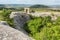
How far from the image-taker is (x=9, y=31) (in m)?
7.41

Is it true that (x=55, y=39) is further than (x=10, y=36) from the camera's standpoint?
Yes

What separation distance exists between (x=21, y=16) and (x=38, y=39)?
70.5ft

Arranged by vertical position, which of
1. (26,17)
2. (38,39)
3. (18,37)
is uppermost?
(18,37)

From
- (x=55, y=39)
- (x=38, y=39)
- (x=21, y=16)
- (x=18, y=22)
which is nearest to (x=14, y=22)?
(x=18, y=22)

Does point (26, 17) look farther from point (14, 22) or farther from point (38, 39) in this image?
point (38, 39)

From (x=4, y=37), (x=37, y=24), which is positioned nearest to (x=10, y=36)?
(x=4, y=37)

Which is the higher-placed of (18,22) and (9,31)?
(9,31)

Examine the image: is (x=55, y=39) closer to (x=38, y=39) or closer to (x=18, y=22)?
(x=38, y=39)

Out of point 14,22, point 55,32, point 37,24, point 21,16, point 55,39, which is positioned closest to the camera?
point 55,39

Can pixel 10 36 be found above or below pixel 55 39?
above

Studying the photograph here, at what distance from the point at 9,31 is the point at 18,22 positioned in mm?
31102

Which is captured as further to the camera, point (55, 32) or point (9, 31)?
point (55, 32)

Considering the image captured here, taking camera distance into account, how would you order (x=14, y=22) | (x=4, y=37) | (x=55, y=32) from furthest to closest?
(x=14, y=22), (x=55, y=32), (x=4, y=37)

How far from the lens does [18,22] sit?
38.5m
